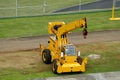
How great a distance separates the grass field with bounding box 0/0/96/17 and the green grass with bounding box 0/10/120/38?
7.55 feet

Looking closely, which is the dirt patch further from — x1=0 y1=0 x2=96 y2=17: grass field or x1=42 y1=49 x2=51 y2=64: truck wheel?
x1=0 y1=0 x2=96 y2=17: grass field

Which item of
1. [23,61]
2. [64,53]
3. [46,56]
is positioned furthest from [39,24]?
[64,53]

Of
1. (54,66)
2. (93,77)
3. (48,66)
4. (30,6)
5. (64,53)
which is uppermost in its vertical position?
(30,6)

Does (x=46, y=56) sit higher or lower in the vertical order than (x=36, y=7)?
lower

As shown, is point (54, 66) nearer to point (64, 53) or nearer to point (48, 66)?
point (64, 53)

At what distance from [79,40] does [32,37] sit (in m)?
3.64

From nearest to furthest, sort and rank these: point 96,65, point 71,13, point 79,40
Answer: point 96,65
point 79,40
point 71,13

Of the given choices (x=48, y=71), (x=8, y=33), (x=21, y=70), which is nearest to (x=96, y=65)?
(x=48, y=71)

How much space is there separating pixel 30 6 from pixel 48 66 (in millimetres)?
17876

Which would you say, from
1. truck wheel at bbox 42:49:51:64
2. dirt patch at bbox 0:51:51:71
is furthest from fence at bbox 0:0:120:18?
truck wheel at bbox 42:49:51:64

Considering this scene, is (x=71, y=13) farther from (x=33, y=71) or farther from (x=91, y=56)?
(x=33, y=71)

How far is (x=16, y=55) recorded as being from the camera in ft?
78.7

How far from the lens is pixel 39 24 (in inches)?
1252

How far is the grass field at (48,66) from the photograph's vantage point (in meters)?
20.5
